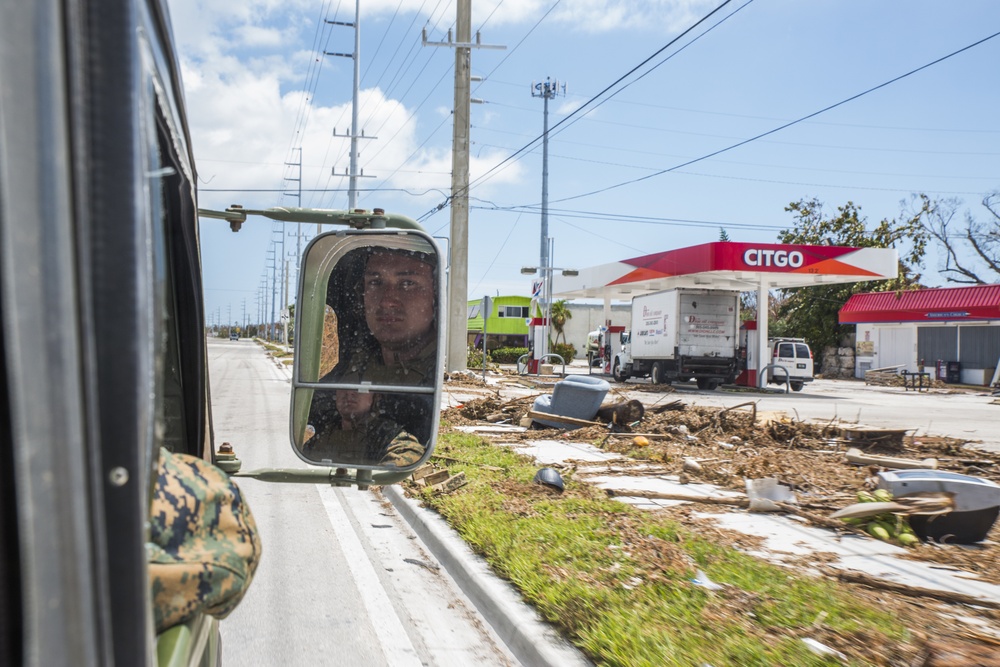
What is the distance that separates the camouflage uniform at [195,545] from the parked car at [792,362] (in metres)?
31.3

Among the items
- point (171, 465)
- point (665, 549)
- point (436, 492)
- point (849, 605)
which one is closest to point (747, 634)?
point (849, 605)

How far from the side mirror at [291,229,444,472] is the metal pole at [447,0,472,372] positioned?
24844 mm

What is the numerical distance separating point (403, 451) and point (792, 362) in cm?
3134

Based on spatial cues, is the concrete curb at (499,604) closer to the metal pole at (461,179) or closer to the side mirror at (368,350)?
the side mirror at (368,350)

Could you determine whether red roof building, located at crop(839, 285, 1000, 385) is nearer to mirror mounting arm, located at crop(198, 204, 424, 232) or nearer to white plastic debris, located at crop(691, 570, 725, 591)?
white plastic debris, located at crop(691, 570, 725, 591)

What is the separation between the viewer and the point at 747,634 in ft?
13.2

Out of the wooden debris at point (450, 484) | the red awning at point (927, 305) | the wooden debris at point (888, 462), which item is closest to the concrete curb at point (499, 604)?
the wooden debris at point (450, 484)

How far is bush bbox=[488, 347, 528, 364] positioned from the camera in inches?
2109

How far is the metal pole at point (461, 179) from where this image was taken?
2719 cm

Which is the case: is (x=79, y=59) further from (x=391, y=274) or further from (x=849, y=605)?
(x=849, y=605)

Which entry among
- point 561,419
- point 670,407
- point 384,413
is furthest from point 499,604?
point 670,407

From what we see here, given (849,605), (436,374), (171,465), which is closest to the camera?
(171,465)

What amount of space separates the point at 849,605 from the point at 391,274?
3606mm

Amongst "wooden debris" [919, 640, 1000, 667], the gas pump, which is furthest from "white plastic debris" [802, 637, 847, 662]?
the gas pump
